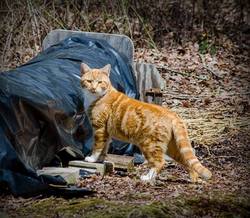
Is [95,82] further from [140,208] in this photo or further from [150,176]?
[140,208]

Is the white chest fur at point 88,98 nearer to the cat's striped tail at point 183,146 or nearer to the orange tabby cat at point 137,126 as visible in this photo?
the orange tabby cat at point 137,126

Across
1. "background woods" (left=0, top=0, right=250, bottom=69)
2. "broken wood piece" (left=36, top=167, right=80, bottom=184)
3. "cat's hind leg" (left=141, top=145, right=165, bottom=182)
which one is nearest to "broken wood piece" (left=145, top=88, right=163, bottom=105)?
"cat's hind leg" (left=141, top=145, right=165, bottom=182)

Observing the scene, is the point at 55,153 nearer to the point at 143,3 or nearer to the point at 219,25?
the point at 143,3

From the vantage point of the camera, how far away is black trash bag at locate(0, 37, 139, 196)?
4.96 m

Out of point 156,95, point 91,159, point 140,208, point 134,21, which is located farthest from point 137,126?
point 134,21

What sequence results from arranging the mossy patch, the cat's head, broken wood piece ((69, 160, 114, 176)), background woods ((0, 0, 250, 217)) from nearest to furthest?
1. the mossy patch
2. background woods ((0, 0, 250, 217))
3. broken wood piece ((69, 160, 114, 176))
4. the cat's head

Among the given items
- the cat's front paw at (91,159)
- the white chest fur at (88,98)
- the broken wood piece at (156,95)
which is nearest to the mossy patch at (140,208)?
the cat's front paw at (91,159)

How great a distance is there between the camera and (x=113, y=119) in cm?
561

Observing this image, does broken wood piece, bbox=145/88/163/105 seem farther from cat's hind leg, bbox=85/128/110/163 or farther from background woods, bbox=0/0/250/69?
background woods, bbox=0/0/250/69

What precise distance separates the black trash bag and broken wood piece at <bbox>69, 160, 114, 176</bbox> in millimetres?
179

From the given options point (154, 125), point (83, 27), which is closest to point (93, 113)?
point (154, 125)

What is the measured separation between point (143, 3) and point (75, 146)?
6.54 metres

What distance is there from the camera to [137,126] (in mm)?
5398

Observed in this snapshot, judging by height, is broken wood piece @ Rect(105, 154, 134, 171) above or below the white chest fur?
below
